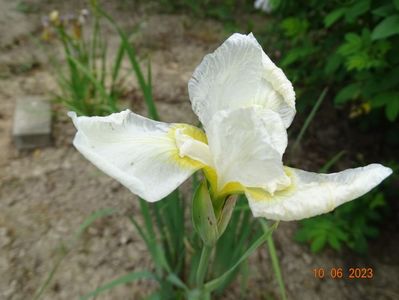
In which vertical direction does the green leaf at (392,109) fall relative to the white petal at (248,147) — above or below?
below

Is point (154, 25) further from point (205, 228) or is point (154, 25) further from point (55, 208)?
point (205, 228)

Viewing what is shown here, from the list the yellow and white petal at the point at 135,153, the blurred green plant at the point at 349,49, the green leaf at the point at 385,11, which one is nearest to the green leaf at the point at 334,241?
the blurred green plant at the point at 349,49

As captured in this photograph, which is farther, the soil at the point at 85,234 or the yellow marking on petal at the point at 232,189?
the soil at the point at 85,234

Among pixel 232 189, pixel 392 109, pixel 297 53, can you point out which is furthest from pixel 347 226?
pixel 232 189

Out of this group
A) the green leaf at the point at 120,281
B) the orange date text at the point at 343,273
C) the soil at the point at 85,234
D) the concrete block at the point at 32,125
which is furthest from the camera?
the concrete block at the point at 32,125

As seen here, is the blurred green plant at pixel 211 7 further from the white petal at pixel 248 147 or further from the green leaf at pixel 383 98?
the white petal at pixel 248 147

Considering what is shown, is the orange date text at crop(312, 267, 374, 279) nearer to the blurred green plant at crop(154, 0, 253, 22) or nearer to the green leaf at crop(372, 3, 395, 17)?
the green leaf at crop(372, 3, 395, 17)

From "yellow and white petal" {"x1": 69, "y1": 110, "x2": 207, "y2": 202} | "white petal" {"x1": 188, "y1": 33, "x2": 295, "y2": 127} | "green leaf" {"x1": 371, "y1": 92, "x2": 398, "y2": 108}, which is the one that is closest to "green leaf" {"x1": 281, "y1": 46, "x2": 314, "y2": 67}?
"green leaf" {"x1": 371, "y1": 92, "x2": 398, "y2": 108}
